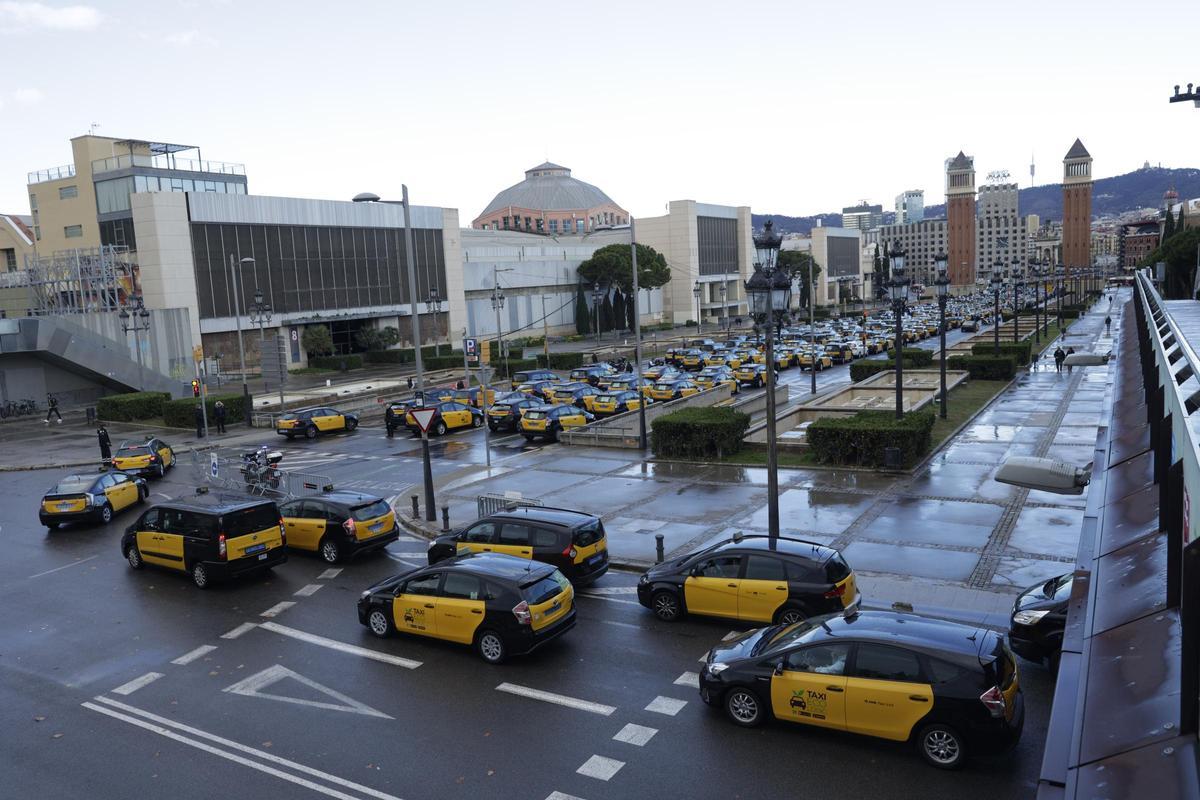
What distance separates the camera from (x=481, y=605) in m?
13.2

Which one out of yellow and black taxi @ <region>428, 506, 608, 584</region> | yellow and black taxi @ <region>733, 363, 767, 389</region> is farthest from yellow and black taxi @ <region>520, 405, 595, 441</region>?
yellow and black taxi @ <region>428, 506, 608, 584</region>

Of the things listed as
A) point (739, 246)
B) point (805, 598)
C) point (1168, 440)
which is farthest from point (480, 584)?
point (739, 246)

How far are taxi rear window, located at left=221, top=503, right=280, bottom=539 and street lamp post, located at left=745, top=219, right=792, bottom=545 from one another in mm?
9920

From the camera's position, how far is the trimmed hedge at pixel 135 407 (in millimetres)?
46000

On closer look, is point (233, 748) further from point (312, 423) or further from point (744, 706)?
point (312, 423)

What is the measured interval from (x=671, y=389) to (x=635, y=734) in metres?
34.0

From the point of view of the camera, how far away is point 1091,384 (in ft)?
143

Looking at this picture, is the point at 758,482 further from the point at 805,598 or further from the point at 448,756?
the point at 448,756

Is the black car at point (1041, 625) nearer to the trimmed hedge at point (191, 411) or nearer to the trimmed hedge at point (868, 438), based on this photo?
the trimmed hedge at point (868, 438)

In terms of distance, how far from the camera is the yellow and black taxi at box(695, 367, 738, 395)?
46.5 m

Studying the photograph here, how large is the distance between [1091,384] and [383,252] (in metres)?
58.5

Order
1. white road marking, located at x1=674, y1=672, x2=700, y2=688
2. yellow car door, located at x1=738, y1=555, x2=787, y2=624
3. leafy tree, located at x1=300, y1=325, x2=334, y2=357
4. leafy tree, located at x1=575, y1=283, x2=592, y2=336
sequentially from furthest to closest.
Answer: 1. leafy tree, located at x1=575, y1=283, x2=592, y2=336
2. leafy tree, located at x1=300, y1=325, x2=334, y2=357
3. yellow car door, located at x1=738, y1=555, x2=787, y2=624
4. white road marking, located at x1=674, y1=672, x2=700, y2=688

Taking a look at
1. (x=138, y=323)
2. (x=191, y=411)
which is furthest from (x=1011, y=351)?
(x=138, y=323)

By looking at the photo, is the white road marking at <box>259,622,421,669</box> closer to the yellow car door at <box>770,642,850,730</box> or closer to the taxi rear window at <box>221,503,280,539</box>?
the taxi rear window at <box>221,503,280,539</box>
